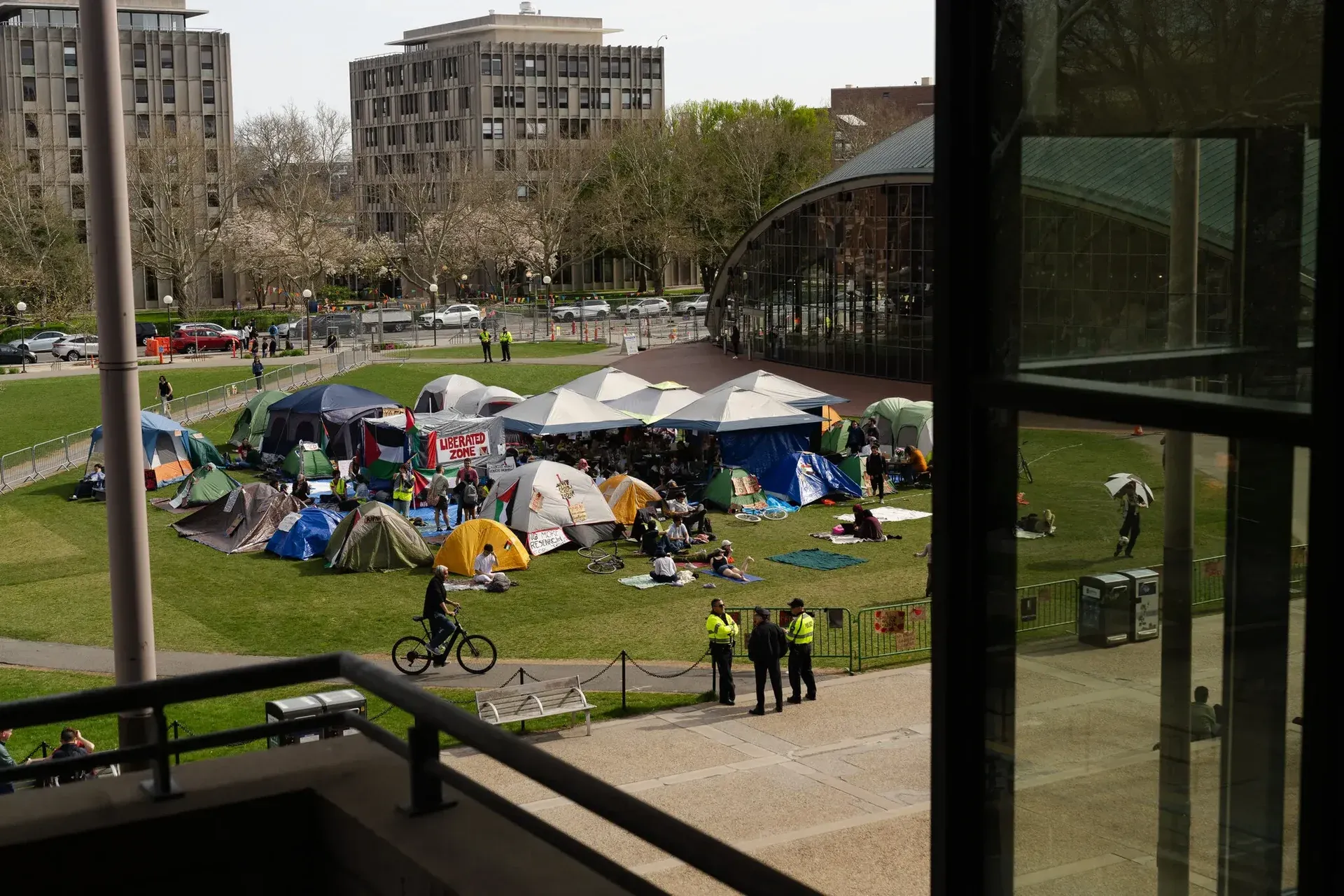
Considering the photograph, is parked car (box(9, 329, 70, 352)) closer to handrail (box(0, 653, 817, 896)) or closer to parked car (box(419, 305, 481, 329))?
parked car (box(419, 305, 481, 329))

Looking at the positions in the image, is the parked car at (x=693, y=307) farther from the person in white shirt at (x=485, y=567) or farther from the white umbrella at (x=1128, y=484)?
the white umbrella at (x=1128, y=484)

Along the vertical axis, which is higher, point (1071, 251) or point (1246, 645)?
point (1071, 251)

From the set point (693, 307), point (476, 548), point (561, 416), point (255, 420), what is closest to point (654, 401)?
point (561, 416)

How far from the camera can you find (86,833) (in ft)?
15.6

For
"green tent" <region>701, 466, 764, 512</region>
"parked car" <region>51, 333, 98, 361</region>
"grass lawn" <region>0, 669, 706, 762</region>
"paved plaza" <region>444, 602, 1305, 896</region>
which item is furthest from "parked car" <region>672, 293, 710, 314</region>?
"paved plaza" <region>444, 602, 1305, 896</region>

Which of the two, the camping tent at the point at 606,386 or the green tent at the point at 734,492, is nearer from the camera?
the green tent at the point at 734,492

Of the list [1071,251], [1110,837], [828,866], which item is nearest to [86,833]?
[1110,837]

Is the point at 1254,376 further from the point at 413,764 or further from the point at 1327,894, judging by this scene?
the point at 413,764

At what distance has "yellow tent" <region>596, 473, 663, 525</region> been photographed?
28.9 m

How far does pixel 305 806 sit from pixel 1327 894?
354 cm

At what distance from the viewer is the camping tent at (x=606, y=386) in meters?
36.4

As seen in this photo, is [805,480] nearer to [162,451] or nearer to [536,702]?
[536,702]

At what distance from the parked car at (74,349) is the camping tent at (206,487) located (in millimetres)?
33393

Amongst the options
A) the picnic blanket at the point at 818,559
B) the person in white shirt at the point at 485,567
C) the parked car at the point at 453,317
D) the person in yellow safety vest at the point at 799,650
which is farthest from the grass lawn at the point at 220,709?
the parked car at the point at 453,317
